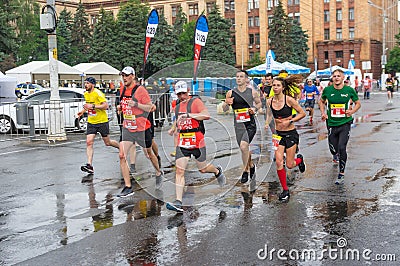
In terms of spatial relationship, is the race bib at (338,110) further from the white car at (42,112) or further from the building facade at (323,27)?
the building facade at (323,27)

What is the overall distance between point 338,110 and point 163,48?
6064 cm

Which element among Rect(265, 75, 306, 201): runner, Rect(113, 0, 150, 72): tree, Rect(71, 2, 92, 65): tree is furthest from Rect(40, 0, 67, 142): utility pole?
Rect(71, 2, 92, 65): tree

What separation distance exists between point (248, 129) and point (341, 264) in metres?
4.56

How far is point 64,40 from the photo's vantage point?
238ft

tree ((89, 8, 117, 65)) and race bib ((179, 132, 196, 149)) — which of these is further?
tree ((89, 8, 117, 65))

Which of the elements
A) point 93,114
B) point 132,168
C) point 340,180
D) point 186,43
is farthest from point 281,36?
point 340,180

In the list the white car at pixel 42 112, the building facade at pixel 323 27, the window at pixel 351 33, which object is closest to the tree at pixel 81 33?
the building facade at pixel 323 27

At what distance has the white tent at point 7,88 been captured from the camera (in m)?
30.5

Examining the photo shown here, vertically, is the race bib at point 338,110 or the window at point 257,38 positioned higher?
the window at point 257,38

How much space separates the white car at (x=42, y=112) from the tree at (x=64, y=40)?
52.6 m

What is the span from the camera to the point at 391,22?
322 feet

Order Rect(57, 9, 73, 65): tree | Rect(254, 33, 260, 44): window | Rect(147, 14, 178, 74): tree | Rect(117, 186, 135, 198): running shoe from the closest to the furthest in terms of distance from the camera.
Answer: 1. Rect(117, 186, 135, 198): running shoe
2. Rect(147, 14, 178, 74): tree
3. Rect(57, 9, 73, 65): tree
4. Rect(254, 33, 260, 44): window

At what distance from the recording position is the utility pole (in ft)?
54.1

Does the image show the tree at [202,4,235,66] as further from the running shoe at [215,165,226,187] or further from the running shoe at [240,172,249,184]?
the running shoe at [215,165,226,187]
